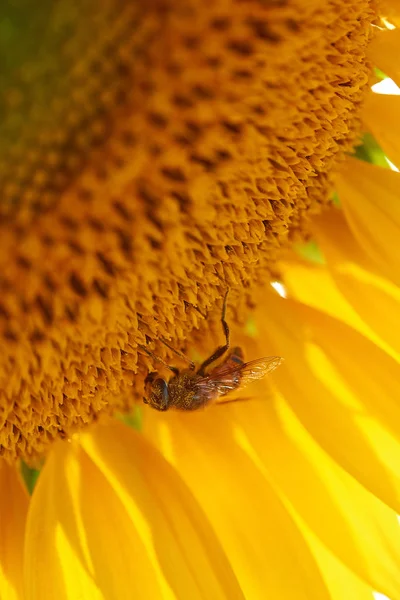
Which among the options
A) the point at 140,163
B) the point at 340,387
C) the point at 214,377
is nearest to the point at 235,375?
the point at 214,377

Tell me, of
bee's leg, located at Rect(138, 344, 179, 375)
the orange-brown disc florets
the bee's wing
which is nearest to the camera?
the orange-brown disc florets

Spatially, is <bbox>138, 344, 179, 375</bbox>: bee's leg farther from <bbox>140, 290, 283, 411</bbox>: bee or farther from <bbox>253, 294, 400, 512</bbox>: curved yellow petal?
<bbox>253, 294, 400, 512</bbox>: curved yellow petal

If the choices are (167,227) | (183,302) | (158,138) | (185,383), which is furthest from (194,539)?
(158,138)

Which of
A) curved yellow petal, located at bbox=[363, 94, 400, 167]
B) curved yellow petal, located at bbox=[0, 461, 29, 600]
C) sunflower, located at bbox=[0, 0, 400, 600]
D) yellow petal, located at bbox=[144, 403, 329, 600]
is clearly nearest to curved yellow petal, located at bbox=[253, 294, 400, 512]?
sunflower, located at bbox=[0, 0, 400, 600]

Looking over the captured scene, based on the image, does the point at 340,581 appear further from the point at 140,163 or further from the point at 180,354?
the point at 140,163

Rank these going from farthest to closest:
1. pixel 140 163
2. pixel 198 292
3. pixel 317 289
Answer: pixel 317 289, pixel 198 292, pixel 140 163

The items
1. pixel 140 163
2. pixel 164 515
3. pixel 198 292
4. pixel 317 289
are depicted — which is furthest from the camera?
pixel 317 289
